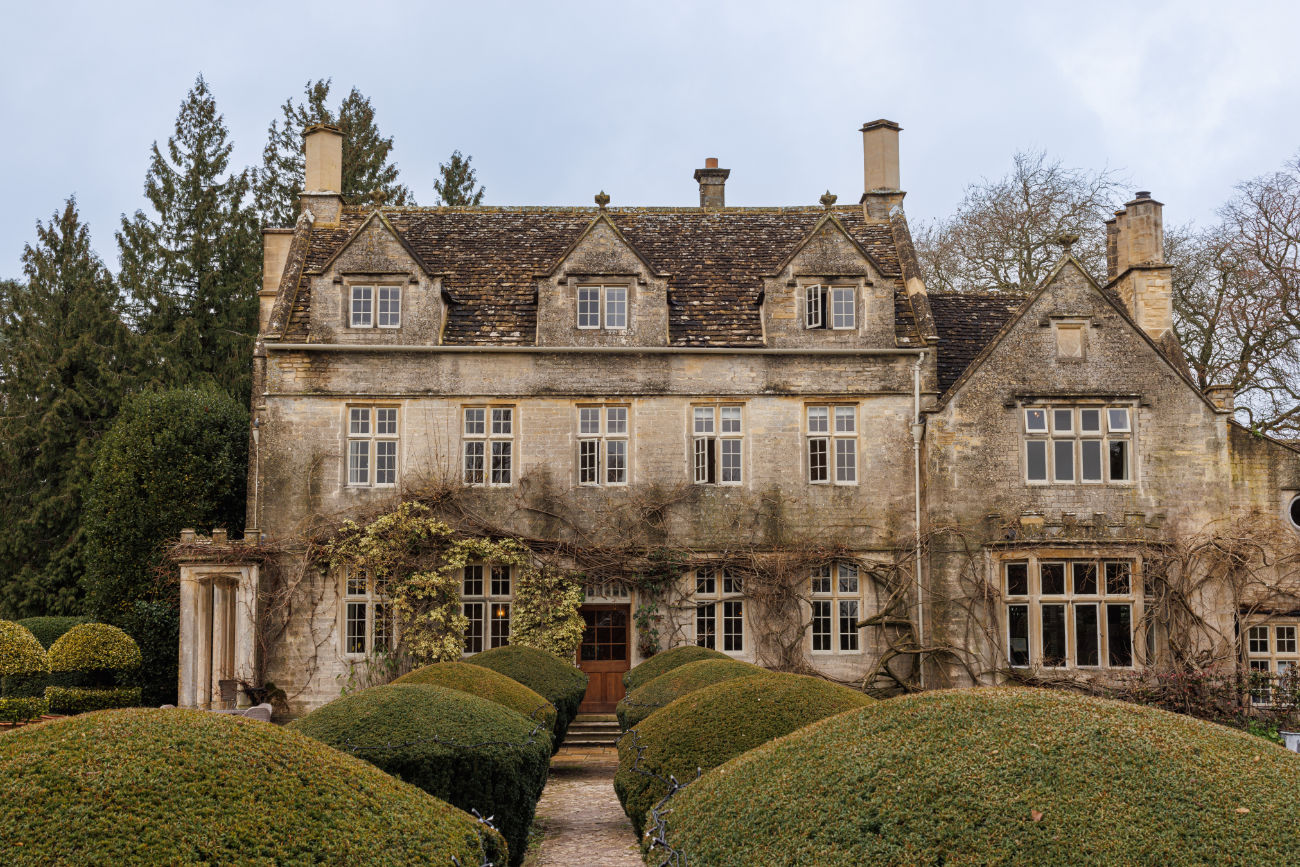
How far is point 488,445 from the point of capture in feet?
76.9

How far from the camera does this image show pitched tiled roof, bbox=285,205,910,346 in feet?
79.2

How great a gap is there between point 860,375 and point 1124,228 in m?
7.17

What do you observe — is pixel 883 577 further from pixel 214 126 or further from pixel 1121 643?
pixel 214 126

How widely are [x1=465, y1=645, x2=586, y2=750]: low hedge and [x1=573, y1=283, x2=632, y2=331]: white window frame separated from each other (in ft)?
28.5

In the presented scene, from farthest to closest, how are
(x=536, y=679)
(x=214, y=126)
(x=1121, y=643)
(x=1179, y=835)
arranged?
1. (x=214, y=126)
2. (x=1121, y=643)
3. (x=536, y=679)
4. (x=1179, y=835)

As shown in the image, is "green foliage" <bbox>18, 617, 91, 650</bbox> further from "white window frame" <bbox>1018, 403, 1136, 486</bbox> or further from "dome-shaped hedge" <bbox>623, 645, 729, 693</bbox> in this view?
"white window frame" <bbox>1018, 403, 1136, 486</bbox>

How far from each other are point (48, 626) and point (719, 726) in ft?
91.6

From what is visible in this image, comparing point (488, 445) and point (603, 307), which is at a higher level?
point (603, 307)

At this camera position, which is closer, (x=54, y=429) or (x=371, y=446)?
(x=371, y=446)

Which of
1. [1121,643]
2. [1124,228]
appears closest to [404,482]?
[1121,643]

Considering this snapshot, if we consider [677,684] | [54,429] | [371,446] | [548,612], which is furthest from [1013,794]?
[54,429]

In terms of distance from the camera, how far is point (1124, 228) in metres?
25.7

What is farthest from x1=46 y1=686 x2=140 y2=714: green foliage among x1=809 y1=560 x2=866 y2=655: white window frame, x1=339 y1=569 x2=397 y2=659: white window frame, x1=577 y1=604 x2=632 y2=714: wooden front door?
x1=809 y1=560 x2=866 y2=655: white window frame

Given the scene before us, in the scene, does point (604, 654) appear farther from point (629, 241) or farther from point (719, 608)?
point (629, 241)
